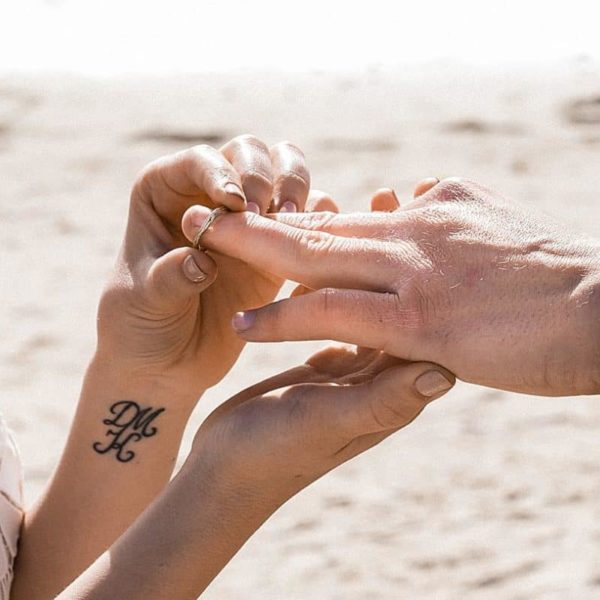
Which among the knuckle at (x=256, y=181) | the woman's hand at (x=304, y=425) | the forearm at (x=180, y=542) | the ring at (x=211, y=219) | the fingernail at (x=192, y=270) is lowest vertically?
the forearm at (x=180, y=542)

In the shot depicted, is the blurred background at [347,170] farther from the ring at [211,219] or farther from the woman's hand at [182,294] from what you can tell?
the ring at [211,219]

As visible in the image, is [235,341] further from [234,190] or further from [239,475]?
[239,475]

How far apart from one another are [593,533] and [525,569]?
272 millimetres

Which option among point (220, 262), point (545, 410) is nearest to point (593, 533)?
point (545, 410)

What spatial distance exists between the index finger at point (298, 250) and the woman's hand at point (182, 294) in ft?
0.30

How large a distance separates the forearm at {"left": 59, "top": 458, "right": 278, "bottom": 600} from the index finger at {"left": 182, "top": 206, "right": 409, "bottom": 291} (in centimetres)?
33

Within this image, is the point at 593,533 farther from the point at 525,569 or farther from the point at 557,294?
the point at 557,294

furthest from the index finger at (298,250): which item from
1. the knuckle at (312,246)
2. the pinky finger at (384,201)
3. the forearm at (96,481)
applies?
the forearm at (96,481)

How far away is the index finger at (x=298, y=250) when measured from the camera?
1.99m

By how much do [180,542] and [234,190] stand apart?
519mm

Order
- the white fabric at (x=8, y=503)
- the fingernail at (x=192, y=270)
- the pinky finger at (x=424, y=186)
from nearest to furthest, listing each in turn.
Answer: the fingernail at (x=192, y=270)
the pinky finger at (x=424, y=186)
the white fabric at (x=8, y=503)

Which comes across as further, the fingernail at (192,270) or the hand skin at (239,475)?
the fingernail at (192,270)

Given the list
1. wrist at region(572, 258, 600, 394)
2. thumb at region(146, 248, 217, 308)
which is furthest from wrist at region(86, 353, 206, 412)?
wrist at region(572, 258, 600, 394)

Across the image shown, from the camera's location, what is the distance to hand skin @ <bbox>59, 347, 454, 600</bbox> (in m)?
1.84
